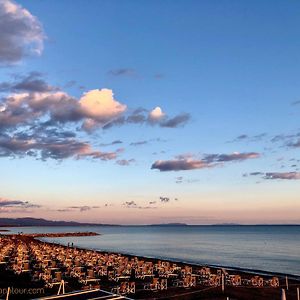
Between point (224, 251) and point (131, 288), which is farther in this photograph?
point (224, 251)

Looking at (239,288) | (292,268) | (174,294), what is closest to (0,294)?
(174,294)

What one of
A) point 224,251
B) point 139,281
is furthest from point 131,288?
point 224,251

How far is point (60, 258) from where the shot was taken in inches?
1195

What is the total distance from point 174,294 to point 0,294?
7895 millimetres

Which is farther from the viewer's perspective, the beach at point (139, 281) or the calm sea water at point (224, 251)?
the calm sea water at point (224, 251)

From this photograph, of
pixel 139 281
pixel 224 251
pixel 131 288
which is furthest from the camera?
pixel 224 251

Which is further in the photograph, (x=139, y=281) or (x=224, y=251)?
(x=224, y=251)

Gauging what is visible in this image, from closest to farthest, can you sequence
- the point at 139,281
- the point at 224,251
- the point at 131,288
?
1. the point at 131,288
2. the point at 139,281
3. the point at 224,251

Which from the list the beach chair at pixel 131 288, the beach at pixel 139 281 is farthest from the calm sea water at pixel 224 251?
the beach chair at pixel 131 288

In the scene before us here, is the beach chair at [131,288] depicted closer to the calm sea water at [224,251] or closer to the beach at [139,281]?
the beach at [139,281]

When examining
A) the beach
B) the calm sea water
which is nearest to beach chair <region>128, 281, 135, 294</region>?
the beach

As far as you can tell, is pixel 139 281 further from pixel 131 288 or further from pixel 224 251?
pixel 224 251

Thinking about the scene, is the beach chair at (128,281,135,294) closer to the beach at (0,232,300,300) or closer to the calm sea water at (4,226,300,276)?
the beach at (0,232,300,300)

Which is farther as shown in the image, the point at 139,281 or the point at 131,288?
the point at 139,281
